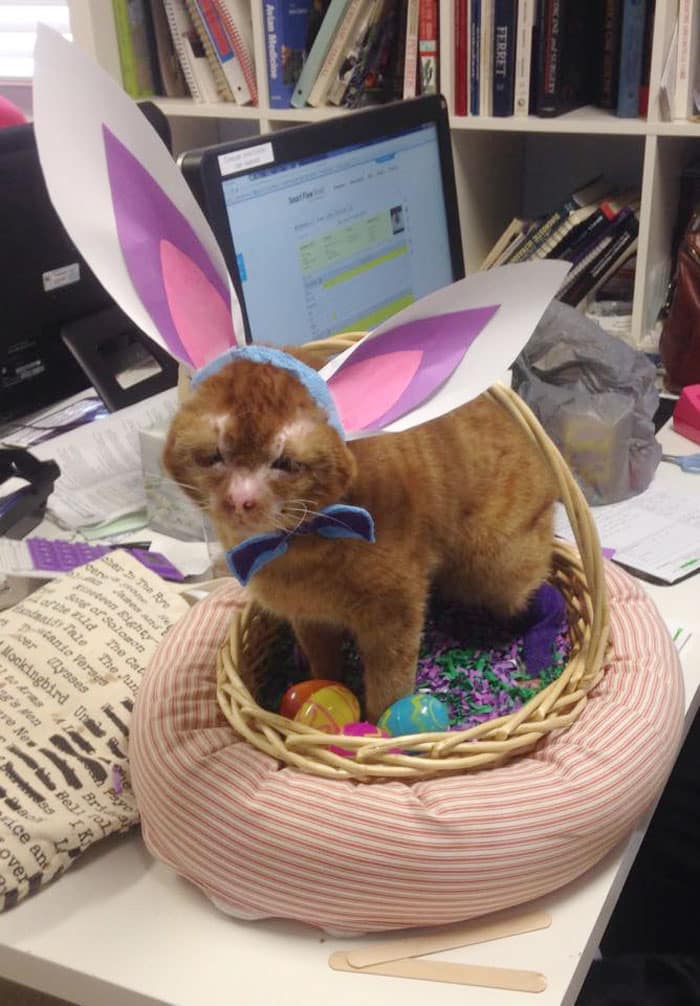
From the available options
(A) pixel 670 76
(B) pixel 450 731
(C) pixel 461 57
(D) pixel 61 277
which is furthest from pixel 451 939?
(C) pixel 461 57

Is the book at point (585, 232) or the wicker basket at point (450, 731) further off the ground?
the book at point (585, 232)

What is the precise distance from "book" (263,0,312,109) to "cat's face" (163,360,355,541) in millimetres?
1399

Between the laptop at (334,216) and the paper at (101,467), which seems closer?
the laptop at (334,216)

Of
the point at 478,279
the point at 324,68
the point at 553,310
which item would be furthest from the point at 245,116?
the point at 478,279

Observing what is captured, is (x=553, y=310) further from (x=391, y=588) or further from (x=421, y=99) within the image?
(x=391, y=588)

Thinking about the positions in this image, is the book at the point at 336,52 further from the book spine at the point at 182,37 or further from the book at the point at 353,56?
the book spine at the point at 182,37

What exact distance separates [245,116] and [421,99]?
58 centimetres

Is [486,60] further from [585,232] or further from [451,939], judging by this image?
[451,939]

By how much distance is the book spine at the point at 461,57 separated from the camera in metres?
1.65

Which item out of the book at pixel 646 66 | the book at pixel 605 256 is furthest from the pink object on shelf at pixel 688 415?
the book at pixel 646 66

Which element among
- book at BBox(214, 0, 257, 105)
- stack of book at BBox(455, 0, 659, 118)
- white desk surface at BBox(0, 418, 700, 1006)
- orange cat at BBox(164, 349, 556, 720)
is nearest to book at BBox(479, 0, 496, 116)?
stack of book at BBox(455, 0, 659, 118)

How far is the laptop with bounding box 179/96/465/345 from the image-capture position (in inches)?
42.9

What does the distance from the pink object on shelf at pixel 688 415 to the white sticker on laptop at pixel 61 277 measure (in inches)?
36.3

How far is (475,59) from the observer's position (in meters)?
1.66
